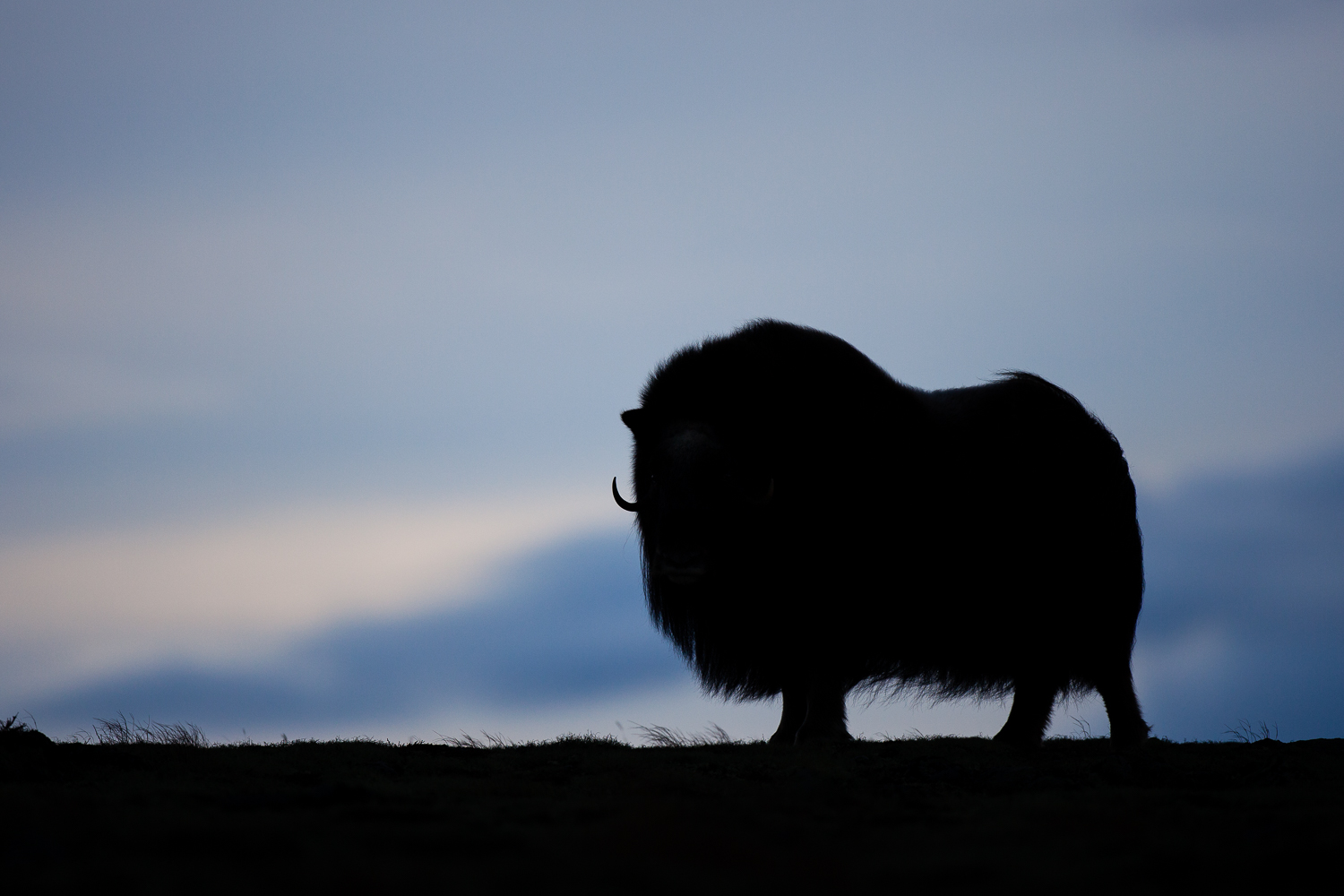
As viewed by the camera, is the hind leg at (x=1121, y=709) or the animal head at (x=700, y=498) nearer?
the animal head at (x=700, y=498)

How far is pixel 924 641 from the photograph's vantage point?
863 centimetres

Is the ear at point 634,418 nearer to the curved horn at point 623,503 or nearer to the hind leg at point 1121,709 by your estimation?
the curved horn at point 623,503

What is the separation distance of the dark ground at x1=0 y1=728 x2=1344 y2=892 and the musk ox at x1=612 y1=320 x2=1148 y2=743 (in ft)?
3.33

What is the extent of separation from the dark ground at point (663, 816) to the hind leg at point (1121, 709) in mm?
1227

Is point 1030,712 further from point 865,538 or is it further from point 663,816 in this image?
point 663,816

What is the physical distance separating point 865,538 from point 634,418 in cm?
188

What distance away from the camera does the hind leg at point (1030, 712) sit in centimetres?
857

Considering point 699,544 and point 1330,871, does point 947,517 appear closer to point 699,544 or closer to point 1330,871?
point 699,544

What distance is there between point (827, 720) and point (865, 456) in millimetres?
1808

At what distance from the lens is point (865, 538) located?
848cm

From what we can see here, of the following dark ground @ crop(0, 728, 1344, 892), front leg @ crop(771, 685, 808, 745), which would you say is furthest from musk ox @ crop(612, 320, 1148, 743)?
dark ground @ crop(0, 728, 1344, 892)

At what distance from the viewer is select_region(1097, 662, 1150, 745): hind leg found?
916 cm

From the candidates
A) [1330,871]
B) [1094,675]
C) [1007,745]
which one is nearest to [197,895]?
[1330,871]

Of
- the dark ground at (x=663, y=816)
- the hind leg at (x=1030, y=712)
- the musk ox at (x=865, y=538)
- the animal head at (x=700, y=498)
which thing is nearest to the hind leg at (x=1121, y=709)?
the musk ox at (x=865, y=538)
